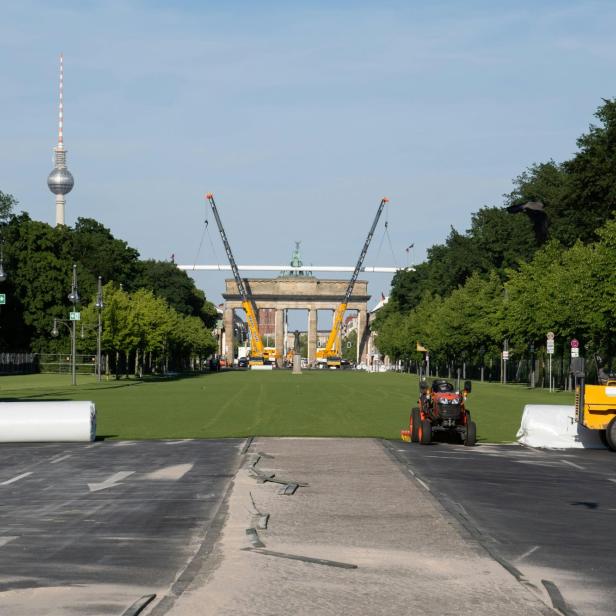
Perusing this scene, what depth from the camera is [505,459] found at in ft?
84.8

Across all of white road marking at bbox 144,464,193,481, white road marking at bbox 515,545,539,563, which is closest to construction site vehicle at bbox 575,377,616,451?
white road marking at bbox 144,464,193,481

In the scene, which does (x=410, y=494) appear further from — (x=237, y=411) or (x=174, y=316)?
(x=174, y=316)

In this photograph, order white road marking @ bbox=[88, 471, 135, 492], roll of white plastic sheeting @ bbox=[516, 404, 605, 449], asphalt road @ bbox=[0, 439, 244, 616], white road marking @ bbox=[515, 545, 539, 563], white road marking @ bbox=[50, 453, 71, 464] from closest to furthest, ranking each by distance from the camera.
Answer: asphalt road @ bbox=[0, 439, 244, 616] → white road marking @ bbox=[515, 545, 539, 563] → white road marking @ bbox=[88, 471, 135, 492] → white road marking @ bbox=[50, 453, 71, 464] → roll of white plastic sheeting @ bbox=[516, 404, 605, 449]

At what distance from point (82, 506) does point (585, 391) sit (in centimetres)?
1461

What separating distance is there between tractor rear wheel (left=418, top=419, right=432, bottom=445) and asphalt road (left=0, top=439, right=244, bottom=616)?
4546 millimetres

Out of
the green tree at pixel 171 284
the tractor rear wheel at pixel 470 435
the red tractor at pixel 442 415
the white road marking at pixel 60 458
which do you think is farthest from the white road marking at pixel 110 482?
the green tree at pixel 171 284

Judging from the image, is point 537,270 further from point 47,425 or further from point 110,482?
point 110,482

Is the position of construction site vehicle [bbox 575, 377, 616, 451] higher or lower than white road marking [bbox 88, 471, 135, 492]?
higher

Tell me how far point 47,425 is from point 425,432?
856cm

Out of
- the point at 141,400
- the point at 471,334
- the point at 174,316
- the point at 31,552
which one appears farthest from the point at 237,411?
the point at 174,316

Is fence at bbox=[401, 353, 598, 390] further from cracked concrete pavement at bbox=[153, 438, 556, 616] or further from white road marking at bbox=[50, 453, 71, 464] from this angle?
cracked concrete pavement at bbox=[153, 438, 556, 616]

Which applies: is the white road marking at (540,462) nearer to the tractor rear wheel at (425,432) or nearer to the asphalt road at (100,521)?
the tractor rear wheel at (425,432)

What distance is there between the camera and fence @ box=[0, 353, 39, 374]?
379ft

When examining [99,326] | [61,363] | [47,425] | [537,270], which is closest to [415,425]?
[47,425]
